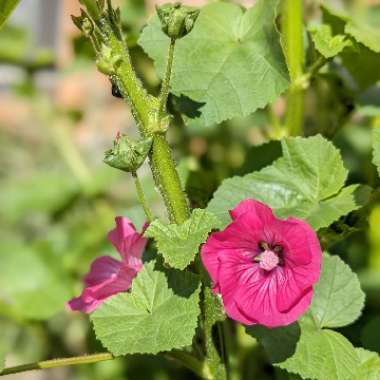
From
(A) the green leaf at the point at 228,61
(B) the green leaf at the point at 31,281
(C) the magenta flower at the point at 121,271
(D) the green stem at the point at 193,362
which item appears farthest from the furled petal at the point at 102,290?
(B) the green leaf at the point at 31,281

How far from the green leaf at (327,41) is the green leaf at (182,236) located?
29cm

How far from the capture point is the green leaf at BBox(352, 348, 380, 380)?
95 centimetres

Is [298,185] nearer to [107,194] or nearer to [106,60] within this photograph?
[106,60]

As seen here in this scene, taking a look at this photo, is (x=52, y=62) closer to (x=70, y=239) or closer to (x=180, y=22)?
(x=70, y=239)

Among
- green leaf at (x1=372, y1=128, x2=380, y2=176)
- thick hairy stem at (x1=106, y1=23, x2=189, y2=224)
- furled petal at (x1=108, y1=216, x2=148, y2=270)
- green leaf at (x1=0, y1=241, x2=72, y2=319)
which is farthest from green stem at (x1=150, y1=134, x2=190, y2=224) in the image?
green leaf at (x1=0, y1=241, x2=72, y2=319)

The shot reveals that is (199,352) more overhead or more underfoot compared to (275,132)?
more underfoot

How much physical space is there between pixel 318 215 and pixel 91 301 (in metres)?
0.29

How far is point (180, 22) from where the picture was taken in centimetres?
85

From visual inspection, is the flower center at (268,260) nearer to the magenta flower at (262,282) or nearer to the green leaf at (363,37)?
the magenta flower at (262,282)

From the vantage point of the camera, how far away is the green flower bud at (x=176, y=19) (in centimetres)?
85

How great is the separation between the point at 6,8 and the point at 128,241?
0.31m

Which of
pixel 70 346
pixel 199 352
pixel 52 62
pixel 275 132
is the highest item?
pixel 52 62

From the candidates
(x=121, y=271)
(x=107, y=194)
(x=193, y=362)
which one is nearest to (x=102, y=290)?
(x=121, y=271)

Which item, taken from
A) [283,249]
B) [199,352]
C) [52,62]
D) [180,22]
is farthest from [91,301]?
[52,62]
